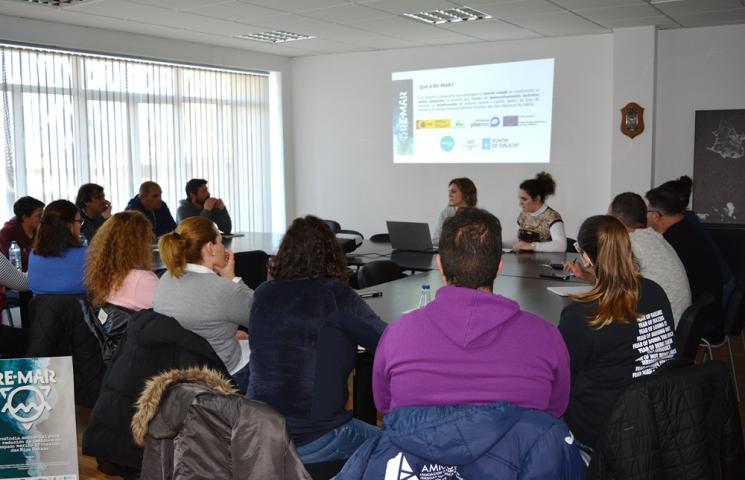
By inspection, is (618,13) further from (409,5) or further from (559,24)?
(409,5)

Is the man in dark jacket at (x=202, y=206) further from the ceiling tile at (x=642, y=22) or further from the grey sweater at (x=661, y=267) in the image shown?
the grey sweater at (x=661, y=267)

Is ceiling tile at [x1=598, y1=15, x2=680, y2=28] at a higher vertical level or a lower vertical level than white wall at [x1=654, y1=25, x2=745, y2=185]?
higher

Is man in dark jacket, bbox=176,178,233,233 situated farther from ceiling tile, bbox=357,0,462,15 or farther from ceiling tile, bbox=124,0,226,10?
ceiling tile, bbox=357,0,462,15

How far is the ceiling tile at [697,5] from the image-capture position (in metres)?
6.23

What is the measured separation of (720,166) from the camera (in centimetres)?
744

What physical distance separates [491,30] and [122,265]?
5287 millimetres

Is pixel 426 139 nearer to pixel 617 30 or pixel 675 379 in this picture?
pixel 617 30

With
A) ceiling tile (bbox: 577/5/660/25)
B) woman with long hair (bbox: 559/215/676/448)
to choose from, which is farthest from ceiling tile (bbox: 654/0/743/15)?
woman with long hair (bbox: 559/215/676/448)

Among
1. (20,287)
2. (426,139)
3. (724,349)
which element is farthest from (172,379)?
(426,139)

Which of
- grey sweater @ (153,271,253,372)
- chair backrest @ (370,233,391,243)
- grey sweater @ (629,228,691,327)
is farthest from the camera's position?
chair backrest @ (370,233,391,243)

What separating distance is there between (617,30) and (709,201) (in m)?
1.95

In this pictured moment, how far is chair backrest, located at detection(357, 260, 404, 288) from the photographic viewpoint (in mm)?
4840

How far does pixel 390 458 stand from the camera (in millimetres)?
1633

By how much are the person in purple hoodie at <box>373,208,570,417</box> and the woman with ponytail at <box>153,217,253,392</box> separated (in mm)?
1411
